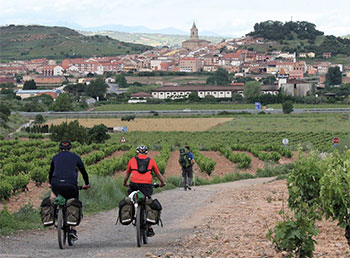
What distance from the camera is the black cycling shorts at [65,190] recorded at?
997 centimetres

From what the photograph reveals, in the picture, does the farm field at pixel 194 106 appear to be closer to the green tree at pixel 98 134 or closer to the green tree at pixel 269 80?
the green tree at pixel 98 134

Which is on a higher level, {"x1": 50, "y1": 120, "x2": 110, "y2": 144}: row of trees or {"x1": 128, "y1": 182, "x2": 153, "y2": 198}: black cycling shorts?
{"x1": 128, "y1": 182, "x2": 153, "y2": 198}: black cycling shorts

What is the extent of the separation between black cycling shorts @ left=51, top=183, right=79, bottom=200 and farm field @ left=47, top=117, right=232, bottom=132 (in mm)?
56681

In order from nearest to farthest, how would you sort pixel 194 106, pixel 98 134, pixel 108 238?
pixel 108 238 < pixel 98 134 < pixel 194 106

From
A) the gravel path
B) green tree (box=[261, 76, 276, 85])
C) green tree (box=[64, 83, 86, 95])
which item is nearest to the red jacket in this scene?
the gravel path

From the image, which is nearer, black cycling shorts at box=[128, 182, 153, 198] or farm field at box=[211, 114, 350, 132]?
black cycling shorts at box=[128, 182, 153, 198]

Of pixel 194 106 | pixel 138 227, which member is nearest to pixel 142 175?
pixel 138 227

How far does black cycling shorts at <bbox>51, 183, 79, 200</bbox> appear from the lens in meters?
9.97

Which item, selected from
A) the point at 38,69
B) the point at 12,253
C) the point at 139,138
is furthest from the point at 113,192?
the point at 38,69

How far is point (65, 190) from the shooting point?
9984mm

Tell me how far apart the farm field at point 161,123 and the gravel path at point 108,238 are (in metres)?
52.4

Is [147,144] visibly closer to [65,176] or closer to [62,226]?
[65,176]

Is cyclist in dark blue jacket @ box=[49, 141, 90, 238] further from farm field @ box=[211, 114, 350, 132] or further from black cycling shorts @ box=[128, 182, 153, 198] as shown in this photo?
farm field @ box=[211, 114, 350, 132]

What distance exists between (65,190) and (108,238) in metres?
1.52
